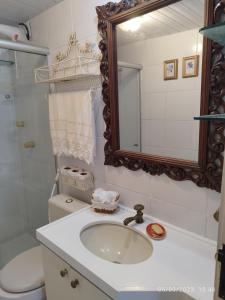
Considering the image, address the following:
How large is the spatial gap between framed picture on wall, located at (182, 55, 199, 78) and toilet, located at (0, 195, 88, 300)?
109cm

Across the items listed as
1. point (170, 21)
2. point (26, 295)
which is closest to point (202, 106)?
point (170, 21)

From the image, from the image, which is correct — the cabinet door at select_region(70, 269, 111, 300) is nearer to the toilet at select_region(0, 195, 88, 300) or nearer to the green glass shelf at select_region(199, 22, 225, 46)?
the toilet at select_region(0, 195, 88, 300)

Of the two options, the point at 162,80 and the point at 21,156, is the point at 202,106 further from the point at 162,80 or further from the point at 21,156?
the point at 21,156

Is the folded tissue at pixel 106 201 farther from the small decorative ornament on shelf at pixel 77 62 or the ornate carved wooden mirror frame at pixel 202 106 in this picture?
the small decorative ornament on shelf at pixel 77 62

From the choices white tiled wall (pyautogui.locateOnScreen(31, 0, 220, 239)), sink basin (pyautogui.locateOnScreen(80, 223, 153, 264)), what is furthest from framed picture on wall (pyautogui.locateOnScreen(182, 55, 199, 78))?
sink basin (pyautogui.locateOnScreen(80, 223, 153, 264))

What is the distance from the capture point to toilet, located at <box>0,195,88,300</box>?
1.34 metres

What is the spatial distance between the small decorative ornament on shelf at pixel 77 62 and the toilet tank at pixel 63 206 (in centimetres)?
89

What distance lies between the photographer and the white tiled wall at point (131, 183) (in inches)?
41.1

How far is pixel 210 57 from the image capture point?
889 mm

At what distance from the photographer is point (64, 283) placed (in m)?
1.06

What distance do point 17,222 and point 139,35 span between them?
2.08 meters

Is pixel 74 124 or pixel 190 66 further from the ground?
pixel 190 66

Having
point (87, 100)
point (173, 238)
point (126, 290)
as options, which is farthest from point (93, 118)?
point (126, 290)

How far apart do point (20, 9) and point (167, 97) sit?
1325 millimetres
